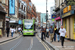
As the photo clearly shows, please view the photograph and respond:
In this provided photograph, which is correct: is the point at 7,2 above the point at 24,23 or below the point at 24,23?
above

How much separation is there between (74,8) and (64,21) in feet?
21.5

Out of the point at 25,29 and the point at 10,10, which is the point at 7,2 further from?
the point at 25,29

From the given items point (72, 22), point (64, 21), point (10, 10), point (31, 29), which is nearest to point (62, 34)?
point (72, 22)

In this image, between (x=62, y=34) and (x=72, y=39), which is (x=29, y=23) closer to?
(x=72, y=39)

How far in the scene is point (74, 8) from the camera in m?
15.6

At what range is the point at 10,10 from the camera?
32750 mm

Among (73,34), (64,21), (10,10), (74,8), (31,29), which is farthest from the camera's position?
(10,10)

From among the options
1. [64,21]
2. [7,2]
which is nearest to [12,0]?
[7,2]

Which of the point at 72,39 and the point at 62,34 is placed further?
the point at 72,39

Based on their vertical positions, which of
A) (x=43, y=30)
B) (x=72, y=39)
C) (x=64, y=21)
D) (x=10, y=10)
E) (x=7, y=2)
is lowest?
(x=72, y=39)

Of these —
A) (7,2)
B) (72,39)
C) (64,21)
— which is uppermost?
(7,2)

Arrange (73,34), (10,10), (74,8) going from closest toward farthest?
(74,8) → (73,34) → (10,10)

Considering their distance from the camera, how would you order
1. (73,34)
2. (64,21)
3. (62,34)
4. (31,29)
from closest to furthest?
(62,34) < (73,34) < (64,21) < (31,29)

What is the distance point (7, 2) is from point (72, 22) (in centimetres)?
2055
